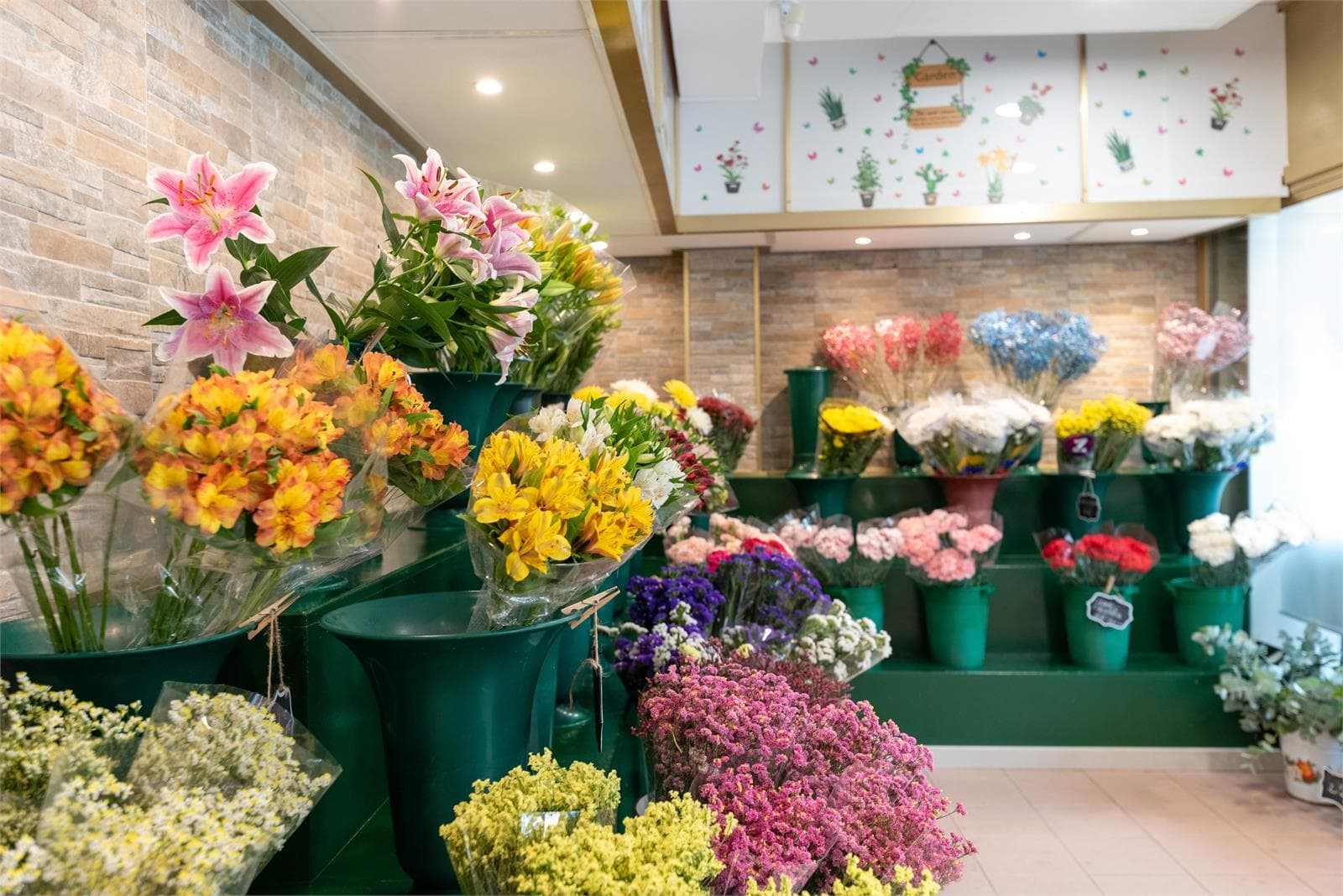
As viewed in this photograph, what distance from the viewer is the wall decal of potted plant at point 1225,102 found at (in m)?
4.59

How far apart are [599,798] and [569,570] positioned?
0.89ft

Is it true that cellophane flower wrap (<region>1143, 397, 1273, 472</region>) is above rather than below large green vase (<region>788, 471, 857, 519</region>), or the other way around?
above

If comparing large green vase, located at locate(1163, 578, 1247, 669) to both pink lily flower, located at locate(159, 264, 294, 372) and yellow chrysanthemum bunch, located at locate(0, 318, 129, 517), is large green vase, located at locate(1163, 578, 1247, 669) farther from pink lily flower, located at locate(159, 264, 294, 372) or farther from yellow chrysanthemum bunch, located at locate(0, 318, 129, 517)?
yellow chrysanthemum bunch, located at locate(0, 318, 129, 517)

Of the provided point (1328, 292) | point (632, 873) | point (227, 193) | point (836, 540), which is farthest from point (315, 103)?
point (1328, 292)

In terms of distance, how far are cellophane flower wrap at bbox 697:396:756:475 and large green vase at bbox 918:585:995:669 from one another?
100 centimetres

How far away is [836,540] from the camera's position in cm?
372

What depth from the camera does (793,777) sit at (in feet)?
4.02

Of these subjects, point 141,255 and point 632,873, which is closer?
point 632,873

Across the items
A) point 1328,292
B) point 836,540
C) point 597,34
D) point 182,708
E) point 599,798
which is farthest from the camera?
point 1328,292

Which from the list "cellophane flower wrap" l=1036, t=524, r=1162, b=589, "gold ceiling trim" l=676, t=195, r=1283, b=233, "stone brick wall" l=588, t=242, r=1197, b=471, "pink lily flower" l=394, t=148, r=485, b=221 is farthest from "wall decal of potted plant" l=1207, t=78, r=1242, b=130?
"pink lily flower" l=394, t=148, r=485, b=221

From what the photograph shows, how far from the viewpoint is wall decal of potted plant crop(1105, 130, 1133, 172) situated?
4.61 metres

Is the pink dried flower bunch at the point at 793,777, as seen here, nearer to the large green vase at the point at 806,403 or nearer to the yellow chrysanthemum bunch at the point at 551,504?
the yellow chrysanthemum bunch at the point at 551,504

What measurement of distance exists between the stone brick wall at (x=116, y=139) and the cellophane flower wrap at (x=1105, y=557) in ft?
10.3

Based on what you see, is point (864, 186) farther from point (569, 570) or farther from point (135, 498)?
point (135, 498)
